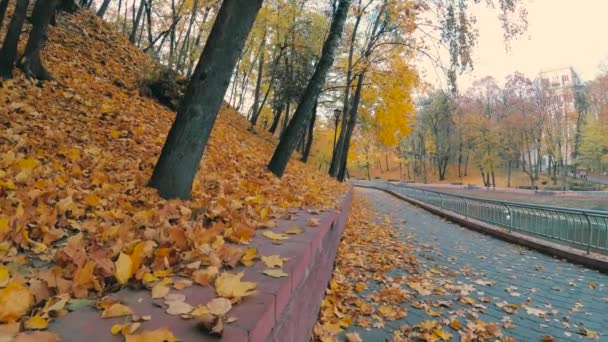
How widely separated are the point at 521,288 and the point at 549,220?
447cm

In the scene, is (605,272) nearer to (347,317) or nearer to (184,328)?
(347,317)

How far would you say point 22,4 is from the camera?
6871 mm

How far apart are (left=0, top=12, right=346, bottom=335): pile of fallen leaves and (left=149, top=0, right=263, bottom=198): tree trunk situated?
24 centimetres

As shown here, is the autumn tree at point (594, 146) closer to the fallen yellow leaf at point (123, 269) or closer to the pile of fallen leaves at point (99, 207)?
the pile of fallen leaves at point (99, 207)

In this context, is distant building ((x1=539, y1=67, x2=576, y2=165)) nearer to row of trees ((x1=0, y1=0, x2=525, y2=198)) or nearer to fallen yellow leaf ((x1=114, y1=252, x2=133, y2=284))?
row of trees ((x1=0, y1=0, x2=525, y2=198))

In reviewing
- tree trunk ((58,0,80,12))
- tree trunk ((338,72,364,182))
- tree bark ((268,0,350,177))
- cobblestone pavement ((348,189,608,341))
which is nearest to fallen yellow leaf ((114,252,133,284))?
cobblestone pavement ((348,189,608,341))

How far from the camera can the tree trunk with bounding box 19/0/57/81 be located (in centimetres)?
679

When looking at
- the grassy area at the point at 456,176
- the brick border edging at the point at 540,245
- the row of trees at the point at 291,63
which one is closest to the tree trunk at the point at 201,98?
the row of trees at the point at 291,63

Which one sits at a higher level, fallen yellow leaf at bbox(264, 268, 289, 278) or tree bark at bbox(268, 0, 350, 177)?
tree bark at bbox(268, 0, 350, 177)

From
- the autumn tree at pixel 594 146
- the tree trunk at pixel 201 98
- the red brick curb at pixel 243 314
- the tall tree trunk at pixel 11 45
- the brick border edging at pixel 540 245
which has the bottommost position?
the brick border edging at pixel 540 245

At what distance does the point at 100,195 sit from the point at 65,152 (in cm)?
157

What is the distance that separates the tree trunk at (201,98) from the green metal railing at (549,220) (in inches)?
279

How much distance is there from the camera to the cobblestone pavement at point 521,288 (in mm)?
3746

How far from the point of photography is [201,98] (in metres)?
3.68
